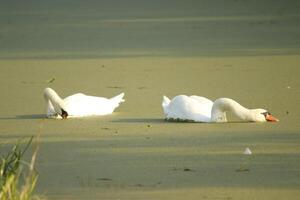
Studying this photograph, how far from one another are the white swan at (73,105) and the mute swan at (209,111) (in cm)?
104

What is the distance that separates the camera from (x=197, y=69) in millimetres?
18812

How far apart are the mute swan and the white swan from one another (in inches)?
41.1

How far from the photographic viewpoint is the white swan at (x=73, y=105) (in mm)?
13219

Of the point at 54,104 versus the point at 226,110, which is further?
the point at 54,104

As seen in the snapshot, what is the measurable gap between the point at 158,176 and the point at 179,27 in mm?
17839

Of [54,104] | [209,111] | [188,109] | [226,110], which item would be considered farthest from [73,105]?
[226,110]

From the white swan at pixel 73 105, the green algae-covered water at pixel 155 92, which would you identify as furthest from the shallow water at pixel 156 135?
the white swan at pixel 73 105

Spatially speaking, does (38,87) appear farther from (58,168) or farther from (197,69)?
(58,168)

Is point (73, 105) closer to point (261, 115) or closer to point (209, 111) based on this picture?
point (209, 111)

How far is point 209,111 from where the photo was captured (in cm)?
1293

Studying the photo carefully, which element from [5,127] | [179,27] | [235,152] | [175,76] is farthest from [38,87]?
[179,27]

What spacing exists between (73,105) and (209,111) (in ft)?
5.34

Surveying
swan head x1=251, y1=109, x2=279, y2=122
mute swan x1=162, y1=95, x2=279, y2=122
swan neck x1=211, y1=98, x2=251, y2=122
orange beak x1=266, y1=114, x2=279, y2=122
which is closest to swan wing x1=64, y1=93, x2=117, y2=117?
mute swan x1=162, y1=95, x2=279, y2=122

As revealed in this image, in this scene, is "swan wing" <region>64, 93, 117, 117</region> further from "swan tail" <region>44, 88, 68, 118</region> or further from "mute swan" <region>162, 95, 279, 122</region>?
"mute swan" <region>162, 95, 279, 122</region>
